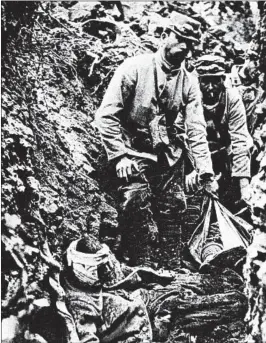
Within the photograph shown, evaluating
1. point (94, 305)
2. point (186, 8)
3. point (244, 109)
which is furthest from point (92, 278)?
point (186, 8)

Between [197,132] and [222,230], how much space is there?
2.13 feet

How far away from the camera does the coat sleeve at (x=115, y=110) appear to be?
458 centimetres

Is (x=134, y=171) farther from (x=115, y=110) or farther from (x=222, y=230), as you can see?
(x=222, y=230)

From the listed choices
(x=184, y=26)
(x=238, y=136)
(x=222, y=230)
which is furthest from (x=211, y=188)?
(x=184, y=26)

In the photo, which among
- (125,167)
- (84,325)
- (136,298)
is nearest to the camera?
(84,325)

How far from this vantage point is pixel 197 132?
474 cm

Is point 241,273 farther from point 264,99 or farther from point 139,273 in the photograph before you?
point 264,99

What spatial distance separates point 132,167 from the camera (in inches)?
181

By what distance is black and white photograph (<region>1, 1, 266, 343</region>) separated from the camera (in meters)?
4.31

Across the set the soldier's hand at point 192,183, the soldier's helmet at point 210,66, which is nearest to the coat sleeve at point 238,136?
the soldier's helmet at point 210,66

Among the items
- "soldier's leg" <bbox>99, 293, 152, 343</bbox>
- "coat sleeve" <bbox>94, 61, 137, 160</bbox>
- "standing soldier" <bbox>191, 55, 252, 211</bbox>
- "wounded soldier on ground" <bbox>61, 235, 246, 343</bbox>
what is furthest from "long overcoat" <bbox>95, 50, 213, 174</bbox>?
"soldier's leg" <bbox>99, 293, 152, 343</bbox>

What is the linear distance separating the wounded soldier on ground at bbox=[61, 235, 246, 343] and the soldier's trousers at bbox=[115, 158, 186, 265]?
5.5 inches

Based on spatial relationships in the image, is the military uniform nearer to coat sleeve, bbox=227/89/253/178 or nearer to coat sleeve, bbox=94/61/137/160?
coat sleeve, bbox=94/61/137/160

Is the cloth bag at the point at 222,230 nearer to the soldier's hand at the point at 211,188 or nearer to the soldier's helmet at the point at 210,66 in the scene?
the soldier's hand at the point at 211,188
